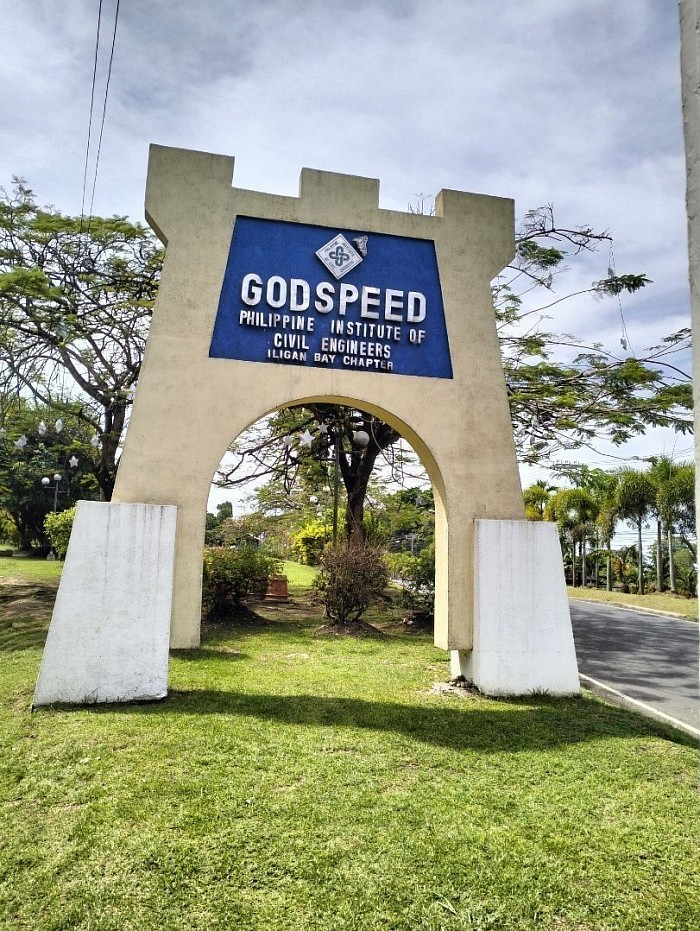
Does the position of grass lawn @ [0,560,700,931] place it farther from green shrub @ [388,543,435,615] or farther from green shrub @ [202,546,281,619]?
green shrub @ [388,543,435,615]

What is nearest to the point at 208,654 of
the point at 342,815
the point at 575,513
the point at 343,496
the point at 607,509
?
the point at 342,815

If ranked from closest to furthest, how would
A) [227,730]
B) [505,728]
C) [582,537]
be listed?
[227,730] < [505,728] < [582,537]

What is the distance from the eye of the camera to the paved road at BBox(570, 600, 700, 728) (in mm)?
8398

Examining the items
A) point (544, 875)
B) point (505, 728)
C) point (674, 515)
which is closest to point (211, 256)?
point (505, 728)

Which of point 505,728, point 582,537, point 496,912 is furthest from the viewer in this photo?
point 582,537

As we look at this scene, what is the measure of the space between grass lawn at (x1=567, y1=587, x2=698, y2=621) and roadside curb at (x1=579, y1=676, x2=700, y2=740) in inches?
463

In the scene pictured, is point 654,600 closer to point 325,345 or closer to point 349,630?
point 349,630

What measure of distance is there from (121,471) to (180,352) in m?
1.37

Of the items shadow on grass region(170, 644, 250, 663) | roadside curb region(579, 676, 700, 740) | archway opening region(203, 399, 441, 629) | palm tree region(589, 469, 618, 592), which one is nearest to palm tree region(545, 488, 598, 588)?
palm tree region(589, 469, 618, 592)

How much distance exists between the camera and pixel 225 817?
3.99 metres

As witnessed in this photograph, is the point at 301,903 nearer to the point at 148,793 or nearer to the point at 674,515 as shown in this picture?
the point at 148,793

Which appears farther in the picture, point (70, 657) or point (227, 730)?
point (70, 657)

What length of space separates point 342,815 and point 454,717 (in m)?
2.35

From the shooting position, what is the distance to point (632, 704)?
7.86 m
